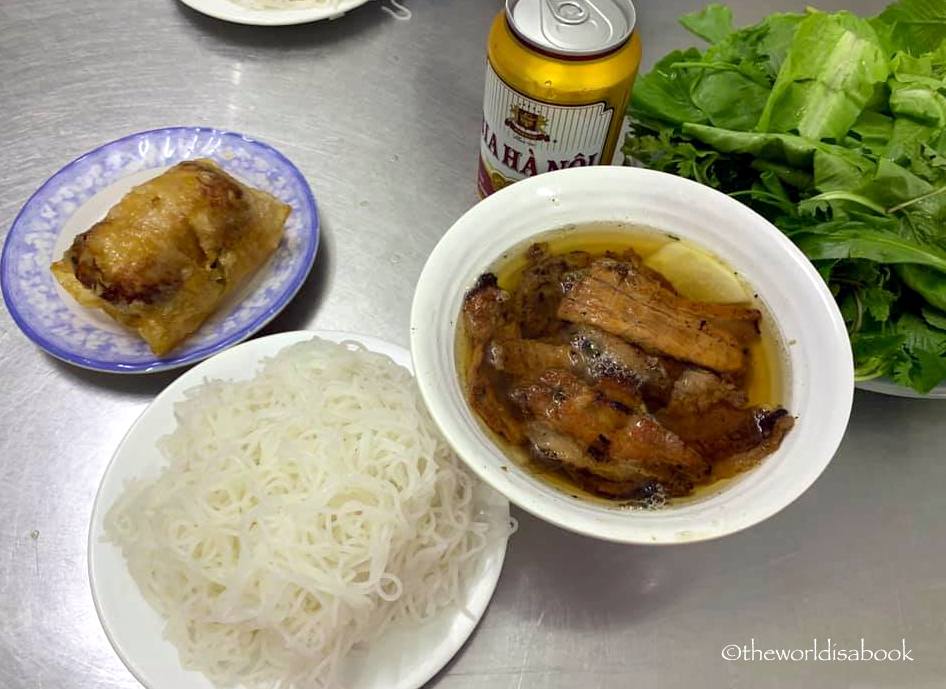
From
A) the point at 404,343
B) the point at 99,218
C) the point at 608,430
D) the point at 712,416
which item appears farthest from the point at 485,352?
the point at 99,218

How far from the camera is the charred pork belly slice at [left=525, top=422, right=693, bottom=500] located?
1.13m

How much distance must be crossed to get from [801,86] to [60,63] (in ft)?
7.11

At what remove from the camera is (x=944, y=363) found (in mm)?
1374

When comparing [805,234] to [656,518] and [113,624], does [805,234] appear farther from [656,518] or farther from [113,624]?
[113,624]

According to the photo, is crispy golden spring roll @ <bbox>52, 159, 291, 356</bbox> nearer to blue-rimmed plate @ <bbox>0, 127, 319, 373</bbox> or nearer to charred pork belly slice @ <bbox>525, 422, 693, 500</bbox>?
blue-rimmed plate @ <bbox>0, 127, 319, 373</bbox>

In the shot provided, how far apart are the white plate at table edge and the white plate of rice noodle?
3.83ft

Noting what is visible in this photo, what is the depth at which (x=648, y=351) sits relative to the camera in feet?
4.15

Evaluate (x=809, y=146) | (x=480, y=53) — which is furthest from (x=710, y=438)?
(x=480, y=53)

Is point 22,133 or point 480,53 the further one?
point 480,53

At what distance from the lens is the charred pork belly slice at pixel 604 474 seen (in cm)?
113

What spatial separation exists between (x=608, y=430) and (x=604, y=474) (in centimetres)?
8

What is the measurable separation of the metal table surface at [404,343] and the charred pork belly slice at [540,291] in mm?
466

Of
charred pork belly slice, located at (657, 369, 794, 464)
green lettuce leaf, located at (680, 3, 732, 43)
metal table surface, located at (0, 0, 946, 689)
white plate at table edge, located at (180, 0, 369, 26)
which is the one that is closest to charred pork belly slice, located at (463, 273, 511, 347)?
charred pork belly slice, located at (657, 369, 794, 464)

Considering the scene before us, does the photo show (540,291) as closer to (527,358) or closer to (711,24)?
(527,358)
